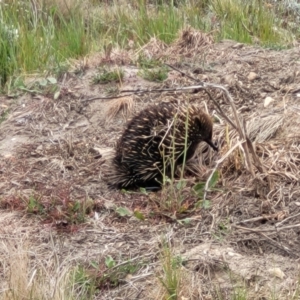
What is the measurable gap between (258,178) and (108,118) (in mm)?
1889

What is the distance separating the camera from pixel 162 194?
477cm

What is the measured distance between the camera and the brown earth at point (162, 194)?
4063mm

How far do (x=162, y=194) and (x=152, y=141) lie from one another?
73cm

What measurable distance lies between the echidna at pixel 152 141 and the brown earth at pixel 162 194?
0.55 feet

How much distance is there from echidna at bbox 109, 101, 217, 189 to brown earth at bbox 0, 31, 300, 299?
6.7 inches

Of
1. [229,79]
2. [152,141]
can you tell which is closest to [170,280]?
[152,141]

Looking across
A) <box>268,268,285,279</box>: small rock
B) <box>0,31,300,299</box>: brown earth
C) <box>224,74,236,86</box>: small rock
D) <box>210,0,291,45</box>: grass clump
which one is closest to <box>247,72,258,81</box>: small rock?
<box>0,31,300,299</box>: brown earth

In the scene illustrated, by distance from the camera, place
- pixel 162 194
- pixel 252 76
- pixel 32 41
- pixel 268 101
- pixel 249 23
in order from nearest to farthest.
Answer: pixel 162 194 → pixel 268 101 → pixel 252 76 → pixel 32 41 → pixel 249 23

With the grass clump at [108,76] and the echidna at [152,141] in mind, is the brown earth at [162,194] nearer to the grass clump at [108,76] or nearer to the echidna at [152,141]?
the grass clump at [108,76]

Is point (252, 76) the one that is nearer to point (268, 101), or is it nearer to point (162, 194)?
point (268, 101)

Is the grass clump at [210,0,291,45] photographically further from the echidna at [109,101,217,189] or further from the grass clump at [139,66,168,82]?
the echidna at [109,101,217,189]

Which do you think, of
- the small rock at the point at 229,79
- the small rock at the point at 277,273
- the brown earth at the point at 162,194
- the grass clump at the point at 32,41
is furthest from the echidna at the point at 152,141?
the grass clump at the point at 32,41

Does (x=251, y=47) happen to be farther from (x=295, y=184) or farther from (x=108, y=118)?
(x=295, y=184)

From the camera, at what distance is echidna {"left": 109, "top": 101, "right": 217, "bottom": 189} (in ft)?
17.7
